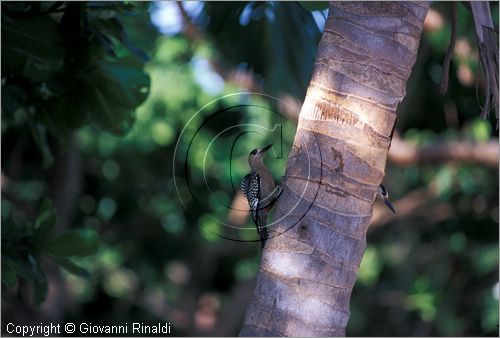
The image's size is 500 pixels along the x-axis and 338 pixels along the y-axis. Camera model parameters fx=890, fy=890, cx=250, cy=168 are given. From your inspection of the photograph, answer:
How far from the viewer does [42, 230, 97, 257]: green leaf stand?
15.5 feet

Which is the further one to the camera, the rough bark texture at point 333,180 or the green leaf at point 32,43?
the green leaf at point 32,43

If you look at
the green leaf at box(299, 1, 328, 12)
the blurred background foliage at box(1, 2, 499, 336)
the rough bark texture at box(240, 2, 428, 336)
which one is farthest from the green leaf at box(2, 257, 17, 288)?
the green leaf at box(299, 1, 328, 12)

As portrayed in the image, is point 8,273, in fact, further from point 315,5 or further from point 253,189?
point 315,5

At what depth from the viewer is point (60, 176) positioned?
11.7 meters

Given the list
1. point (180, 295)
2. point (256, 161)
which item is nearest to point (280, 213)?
point (256, 161)

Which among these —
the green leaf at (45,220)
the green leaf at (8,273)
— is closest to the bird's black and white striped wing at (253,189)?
the green leaf at (8,273)

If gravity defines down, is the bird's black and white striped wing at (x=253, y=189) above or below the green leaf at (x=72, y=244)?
above

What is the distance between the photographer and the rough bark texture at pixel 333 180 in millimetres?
3047

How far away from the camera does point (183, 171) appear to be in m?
10.1

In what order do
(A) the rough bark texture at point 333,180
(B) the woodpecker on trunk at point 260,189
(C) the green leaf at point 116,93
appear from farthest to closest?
(C) the green leaf at point 116,93
(B) the woodpecker on trunk at point 260,189
(A) the rough bark texture at point 333,180

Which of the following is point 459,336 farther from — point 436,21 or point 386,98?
point 386,98

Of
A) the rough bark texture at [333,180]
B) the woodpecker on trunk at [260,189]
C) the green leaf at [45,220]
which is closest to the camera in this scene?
the rough bark texture at [333,180]

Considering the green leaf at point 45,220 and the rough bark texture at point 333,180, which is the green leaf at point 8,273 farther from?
the rough bark texture at point 333,180

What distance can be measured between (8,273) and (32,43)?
4.17 ft
